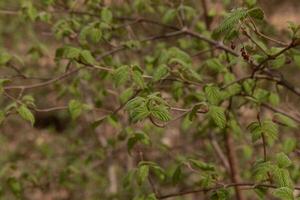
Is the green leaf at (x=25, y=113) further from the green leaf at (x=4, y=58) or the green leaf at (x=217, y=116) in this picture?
the green leaf at (x=217, y=116)

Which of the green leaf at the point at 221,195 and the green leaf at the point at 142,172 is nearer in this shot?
the green leaf at the point at 221,195

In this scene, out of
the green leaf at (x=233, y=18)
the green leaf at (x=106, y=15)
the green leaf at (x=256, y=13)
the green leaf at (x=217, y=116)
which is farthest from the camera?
the green leaf at (x=106, y=15)

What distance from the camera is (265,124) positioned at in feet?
8.14

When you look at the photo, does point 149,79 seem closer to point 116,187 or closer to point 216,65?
point 216,65

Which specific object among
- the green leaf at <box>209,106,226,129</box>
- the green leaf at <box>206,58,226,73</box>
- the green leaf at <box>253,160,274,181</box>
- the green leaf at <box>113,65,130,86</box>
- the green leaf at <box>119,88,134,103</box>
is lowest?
the green leaf at <box>253,160,274,181</box>

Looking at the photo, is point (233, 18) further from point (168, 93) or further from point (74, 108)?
point (168, 93)

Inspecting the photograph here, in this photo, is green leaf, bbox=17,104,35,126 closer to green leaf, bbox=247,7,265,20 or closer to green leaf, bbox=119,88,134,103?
green leaf, bbox=119,88,134,103

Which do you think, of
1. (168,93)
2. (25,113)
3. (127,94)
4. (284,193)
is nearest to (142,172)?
(127,94)

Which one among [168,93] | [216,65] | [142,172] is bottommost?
[142,172]

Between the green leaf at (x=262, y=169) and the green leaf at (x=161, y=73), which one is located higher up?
the green leaf at (x=161, y=73)

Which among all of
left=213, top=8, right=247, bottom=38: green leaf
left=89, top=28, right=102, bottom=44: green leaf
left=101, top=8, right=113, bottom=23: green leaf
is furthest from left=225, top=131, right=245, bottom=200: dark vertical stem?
left=213, top=8, right=247, bottom=38: green leaf

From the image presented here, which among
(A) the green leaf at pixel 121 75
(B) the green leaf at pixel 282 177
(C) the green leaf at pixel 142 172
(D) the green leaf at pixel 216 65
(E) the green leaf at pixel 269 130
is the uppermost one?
(D) the green leaf at pixel 216 65

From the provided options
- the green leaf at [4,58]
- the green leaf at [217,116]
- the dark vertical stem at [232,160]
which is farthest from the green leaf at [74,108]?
the dark vertical stem at [232,160]

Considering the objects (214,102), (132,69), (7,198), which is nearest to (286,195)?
(214,102)
